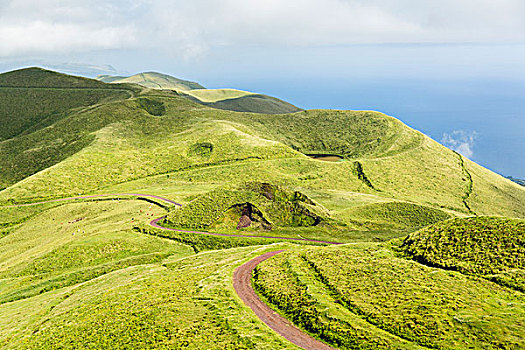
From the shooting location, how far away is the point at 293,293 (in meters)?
25.7

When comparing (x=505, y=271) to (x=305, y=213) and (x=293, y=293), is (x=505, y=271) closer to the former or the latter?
(x=293, y=293)

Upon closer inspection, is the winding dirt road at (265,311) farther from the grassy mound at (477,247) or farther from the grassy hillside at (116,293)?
the grassy mound at (477,247)

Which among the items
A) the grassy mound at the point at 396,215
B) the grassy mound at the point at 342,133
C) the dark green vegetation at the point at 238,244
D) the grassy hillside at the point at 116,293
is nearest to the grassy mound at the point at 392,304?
the dark green vegetation at the point at 238,244

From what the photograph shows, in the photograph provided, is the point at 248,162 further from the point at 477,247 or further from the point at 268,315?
the point at 268,315

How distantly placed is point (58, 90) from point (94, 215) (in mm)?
170199

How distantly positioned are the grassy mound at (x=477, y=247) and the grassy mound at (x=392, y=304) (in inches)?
78.8

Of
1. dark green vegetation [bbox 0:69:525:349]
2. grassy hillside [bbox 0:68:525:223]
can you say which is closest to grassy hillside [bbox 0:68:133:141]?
grassy hillside [bbox 0:68:525:223]

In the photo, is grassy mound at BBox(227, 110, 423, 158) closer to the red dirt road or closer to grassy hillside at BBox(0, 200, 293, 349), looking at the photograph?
grassy hillside at BBox(0, 200, 293, 349)

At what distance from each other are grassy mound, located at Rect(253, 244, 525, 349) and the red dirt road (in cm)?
63

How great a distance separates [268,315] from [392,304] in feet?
31.8

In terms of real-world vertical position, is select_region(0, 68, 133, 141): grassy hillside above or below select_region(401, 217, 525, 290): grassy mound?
above

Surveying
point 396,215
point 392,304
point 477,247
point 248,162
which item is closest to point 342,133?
point 248,162

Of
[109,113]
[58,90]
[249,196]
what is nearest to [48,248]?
A: [249,196]

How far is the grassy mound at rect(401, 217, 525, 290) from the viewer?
26.3 m
